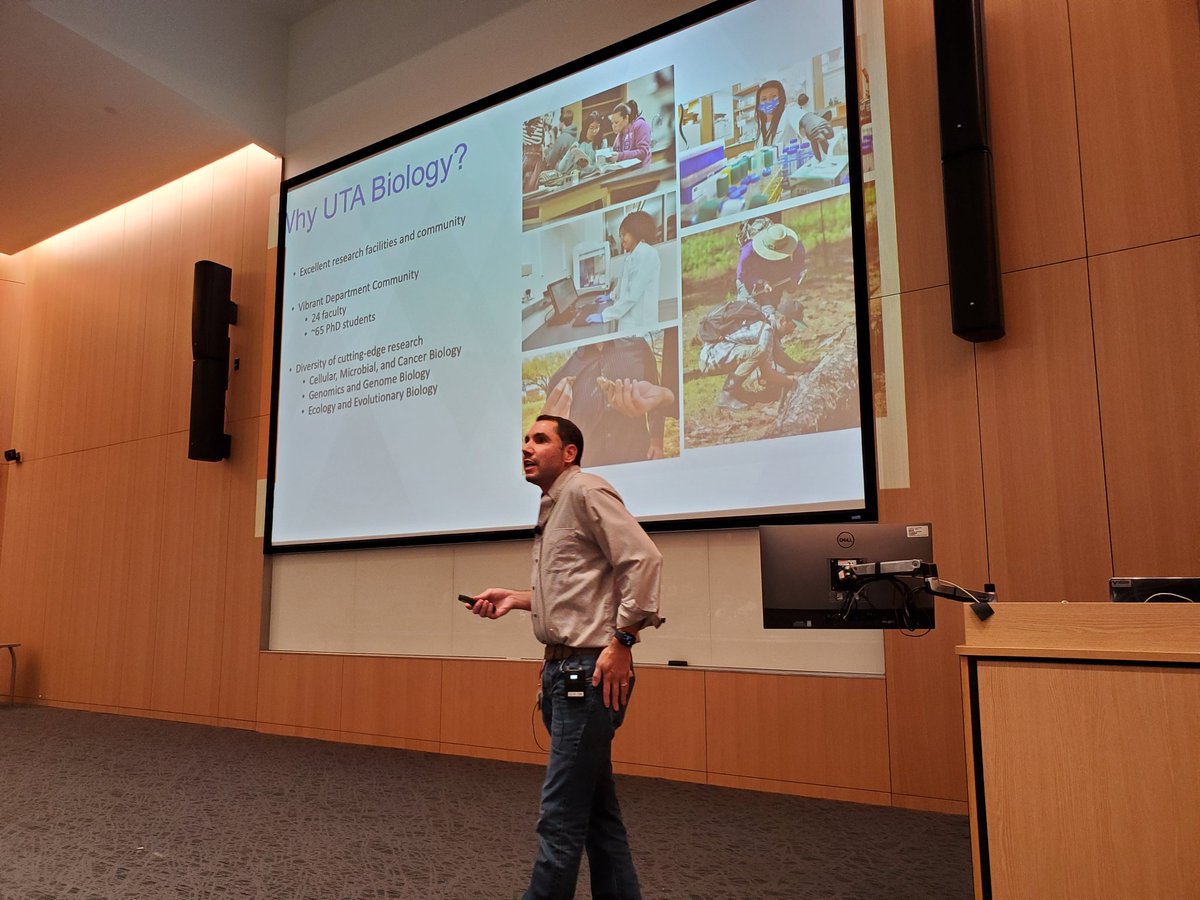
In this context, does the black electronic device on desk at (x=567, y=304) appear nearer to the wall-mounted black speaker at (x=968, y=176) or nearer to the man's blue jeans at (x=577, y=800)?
the wall-mounted black speaker at (x=968, y=176)

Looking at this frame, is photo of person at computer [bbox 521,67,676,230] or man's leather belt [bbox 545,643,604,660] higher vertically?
photo of person at computer [bbox 521,67,676,230]

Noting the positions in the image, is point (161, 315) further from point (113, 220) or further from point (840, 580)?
point (840, 580)

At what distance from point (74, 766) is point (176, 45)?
15.1 feet

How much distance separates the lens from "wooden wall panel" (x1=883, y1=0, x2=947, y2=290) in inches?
157

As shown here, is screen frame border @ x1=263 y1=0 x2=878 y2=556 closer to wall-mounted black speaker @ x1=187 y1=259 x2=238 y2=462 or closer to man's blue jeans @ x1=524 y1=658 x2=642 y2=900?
wall-mounted black speaker @ x1=187 y1=259 x2=238 y2=462

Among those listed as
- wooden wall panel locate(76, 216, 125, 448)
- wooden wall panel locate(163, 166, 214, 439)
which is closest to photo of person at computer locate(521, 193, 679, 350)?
wooden wall panel locate(163, 166, 214, 439)

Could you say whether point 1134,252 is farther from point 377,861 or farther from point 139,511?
point 139,511

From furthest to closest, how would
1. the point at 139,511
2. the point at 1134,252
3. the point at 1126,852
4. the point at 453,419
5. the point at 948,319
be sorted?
the point at 139,511 → the point at 453,419 → the point at 948,319 → the point at 1134,252 → the point at 1126,852

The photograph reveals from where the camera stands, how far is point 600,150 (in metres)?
5.00

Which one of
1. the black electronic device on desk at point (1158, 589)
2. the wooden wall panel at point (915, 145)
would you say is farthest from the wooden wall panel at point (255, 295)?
the black electronic device on desk at point (1158, 589)

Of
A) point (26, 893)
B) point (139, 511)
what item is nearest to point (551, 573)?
point (26, 893)

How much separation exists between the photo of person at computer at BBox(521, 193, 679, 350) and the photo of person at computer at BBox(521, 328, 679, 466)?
9 centimetres

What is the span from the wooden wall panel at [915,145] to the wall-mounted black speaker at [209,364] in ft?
15.7

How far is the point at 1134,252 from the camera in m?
3.54
